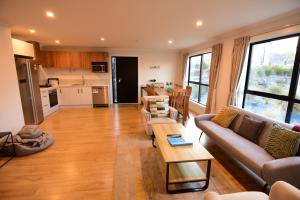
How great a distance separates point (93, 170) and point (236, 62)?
3574mm

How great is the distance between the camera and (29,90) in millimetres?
3947

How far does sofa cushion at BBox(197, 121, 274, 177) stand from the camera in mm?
1908

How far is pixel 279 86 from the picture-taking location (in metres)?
2.91

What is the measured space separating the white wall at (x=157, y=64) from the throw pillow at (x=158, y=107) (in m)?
3.38

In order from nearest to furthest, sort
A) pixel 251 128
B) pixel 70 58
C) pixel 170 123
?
pixel 251 128, pixel 170 123, pixel 70 58

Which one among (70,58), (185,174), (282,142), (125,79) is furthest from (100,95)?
(282,142)

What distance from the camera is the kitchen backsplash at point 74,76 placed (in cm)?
623

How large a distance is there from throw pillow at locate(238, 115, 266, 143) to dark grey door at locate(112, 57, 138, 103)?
16.1 feet

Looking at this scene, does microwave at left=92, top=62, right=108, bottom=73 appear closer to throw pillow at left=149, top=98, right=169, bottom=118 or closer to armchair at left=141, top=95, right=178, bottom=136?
armchair at left=141, top=95, right=178, bottom=136

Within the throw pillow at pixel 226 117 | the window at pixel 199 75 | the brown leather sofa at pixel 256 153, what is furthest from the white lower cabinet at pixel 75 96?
the throw pillow at pixel 226 117

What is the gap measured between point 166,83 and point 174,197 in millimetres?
5651

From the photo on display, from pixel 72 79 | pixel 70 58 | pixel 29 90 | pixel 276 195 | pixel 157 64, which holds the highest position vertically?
pixel 70 58

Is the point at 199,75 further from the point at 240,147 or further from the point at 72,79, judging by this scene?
A: the point at 72,79

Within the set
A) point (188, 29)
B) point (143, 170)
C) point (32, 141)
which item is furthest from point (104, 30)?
point (143, 170)
